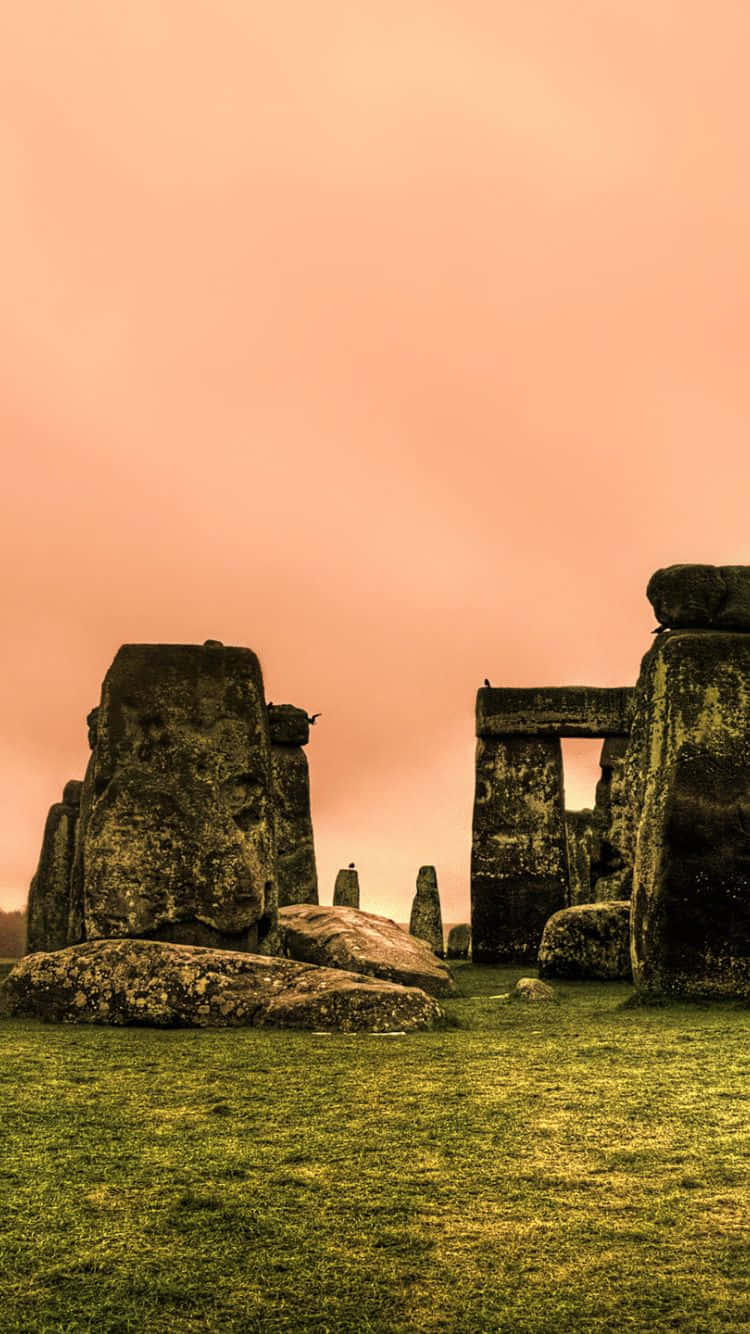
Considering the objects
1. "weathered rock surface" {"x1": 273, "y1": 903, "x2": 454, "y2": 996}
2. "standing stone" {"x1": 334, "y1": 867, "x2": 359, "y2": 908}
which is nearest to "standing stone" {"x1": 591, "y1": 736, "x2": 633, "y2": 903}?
"standing stone" {"x1": 334, "y1": 867, "x2": 359, "y2": 908}

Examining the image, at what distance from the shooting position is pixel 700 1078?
513cm

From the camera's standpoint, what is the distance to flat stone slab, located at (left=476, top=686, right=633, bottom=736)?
49.9 ft

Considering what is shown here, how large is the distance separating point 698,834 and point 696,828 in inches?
1.6

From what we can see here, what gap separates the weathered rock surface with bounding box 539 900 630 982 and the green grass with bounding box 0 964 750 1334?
4.49m

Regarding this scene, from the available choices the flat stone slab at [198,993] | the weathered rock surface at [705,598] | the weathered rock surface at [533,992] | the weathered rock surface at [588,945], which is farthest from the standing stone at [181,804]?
the weathered rock surface at [705,598]

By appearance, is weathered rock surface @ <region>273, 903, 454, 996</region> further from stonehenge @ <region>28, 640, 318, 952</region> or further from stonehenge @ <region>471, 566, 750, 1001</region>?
stonehenge @ <region>471, 566, 750, 1001</region>

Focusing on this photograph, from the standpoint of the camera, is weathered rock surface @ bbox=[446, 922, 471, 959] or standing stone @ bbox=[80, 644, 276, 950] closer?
standing stone @ bbox=[80, 644, 276, 950]

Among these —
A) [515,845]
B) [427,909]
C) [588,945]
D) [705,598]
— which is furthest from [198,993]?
[427,909]

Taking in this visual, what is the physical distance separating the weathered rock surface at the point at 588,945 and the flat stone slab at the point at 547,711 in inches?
186

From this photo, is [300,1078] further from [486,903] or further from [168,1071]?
[486,903]

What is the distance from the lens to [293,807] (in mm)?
16984

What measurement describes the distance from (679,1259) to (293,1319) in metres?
0.97

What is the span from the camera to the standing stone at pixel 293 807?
54.4 feet

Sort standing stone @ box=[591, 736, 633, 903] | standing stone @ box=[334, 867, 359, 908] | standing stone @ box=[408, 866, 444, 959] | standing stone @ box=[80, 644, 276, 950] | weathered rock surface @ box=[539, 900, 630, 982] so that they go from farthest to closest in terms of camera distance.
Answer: standing stone @ box=[334, 867, 359, 908] < standing stone @ box=[408, 866, 444, 959] < standing stone @ box=[591, 736, 633, 903] < weathered rock surface @ box=[539, 900, 630, 982] < standing stone @ box=[80, 644, 276, 950]
